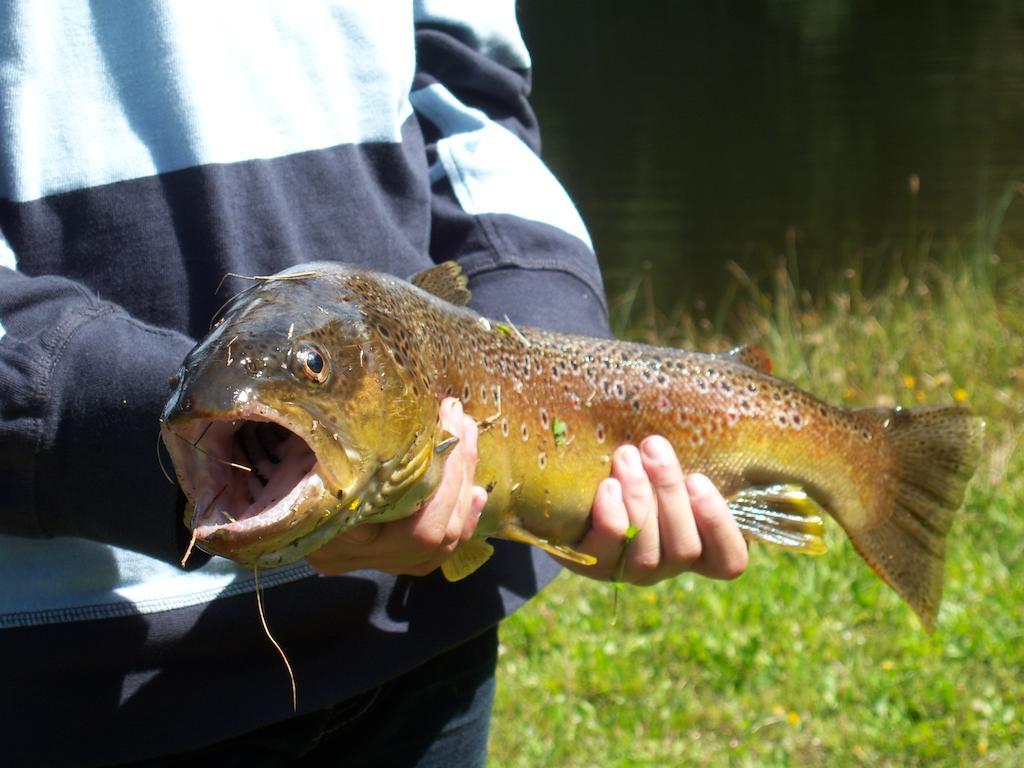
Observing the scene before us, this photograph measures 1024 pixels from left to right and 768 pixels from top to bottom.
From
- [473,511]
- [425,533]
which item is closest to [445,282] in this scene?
[473,511]

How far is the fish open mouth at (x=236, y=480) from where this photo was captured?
1624 mm

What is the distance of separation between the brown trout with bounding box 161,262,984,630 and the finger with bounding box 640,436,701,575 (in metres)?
0.15

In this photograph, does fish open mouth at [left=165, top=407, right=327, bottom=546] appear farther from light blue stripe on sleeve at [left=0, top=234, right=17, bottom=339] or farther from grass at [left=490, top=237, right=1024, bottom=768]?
grass at [left=490, top=237, right=1024, bottom=768]

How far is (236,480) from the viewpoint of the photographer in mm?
1711

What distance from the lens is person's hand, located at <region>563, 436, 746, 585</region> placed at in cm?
241

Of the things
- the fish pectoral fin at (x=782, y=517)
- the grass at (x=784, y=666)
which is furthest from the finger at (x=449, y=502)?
the grass at (x=784, y=666)

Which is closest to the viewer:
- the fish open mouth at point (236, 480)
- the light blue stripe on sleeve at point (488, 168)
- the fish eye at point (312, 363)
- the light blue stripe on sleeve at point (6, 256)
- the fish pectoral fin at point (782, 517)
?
the fish open mouth at point (236, 480)

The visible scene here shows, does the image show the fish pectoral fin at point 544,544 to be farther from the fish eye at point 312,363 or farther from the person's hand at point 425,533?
the fish eye at point 312,363

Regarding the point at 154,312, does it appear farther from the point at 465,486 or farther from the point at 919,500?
the point at 919,500

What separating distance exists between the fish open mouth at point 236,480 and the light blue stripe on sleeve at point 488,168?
949 mm

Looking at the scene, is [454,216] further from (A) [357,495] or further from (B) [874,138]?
(B) [874,138]

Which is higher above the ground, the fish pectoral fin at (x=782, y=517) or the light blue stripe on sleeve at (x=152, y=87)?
the light blue stripe on sleeve at (x=152, y=87)

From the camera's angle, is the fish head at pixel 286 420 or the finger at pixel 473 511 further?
the finger at pixel 473 511

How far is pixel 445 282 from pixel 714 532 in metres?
0.70
